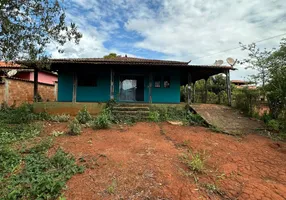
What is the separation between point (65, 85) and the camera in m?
12.7

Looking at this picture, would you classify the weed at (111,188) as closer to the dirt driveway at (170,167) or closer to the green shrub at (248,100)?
the dirt driveway at (170,167)

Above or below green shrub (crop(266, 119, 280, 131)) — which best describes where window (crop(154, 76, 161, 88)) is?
above

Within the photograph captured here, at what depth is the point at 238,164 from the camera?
4.57 meters

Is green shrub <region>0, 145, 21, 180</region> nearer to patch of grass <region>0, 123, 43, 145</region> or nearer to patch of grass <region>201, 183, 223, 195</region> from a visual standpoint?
patch of grass <region>0, 123, 43, 145</region>

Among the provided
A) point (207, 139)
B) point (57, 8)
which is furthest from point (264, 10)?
point (57, 8)

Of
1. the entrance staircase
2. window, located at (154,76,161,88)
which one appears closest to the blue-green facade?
window, located at (154,76,161,88)

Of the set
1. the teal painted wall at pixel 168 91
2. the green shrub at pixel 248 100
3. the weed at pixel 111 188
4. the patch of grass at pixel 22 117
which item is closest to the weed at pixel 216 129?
the green shrub at pixel 248 100

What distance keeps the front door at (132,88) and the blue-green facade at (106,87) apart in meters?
0.34

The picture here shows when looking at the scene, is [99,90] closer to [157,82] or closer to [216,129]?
[157,82]

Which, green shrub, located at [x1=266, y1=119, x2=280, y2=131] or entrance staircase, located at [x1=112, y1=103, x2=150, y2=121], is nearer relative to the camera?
green shrub, located at [x1=266, y1=119, x2=280, y2=131]

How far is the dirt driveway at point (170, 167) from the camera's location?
320 centimetres

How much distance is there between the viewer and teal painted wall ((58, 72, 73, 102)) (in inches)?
499

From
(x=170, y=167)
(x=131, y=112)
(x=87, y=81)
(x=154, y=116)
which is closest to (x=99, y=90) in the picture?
(x=87, y=81)

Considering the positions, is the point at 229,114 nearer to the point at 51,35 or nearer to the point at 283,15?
the point at 283,15
